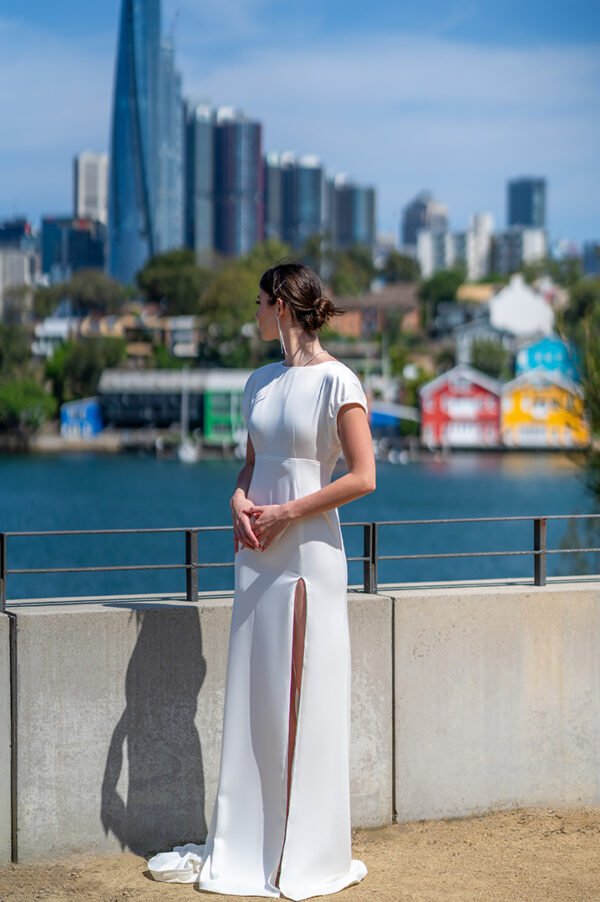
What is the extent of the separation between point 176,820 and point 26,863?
55 cm

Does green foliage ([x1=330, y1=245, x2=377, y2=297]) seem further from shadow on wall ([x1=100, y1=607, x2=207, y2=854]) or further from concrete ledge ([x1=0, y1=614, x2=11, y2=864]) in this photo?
concrete ledge ([x1=0, y1=614, x2=11, y2=864])

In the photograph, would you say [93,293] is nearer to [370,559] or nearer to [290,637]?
[370,559]

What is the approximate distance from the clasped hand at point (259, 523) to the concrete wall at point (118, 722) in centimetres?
79

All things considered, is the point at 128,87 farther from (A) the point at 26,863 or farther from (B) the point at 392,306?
(A) the point at 26,863

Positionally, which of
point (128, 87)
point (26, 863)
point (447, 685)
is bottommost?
point (26, 863)

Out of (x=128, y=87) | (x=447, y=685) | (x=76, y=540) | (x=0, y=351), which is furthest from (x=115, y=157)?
(x=447, y=685)

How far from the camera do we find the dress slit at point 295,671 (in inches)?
156

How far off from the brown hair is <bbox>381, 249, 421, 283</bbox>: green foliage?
141 m

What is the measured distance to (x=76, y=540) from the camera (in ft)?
162

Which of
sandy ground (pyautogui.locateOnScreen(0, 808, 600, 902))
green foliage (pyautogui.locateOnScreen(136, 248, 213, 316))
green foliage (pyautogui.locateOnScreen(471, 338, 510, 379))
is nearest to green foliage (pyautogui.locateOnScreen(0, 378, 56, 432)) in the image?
green foliage (pyautogui.locateOnScreen(136, 248, 213, 316))

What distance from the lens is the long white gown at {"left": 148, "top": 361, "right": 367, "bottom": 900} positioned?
3924 mm

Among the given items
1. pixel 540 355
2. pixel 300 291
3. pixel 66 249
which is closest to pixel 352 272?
pixel 66 249

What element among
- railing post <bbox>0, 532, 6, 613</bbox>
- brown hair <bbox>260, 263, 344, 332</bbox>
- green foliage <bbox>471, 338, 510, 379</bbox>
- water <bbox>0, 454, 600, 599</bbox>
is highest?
green foliage <bbox>471, 338, 510, 379</bbox>

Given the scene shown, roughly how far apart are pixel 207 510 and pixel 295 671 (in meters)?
54.1
